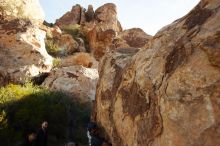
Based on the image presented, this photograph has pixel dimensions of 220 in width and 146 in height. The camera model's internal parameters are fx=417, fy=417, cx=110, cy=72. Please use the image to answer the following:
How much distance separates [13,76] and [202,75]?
49.2 feet

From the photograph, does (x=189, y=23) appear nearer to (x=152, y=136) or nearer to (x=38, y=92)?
(x=152, y=136)

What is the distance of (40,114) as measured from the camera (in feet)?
54.1

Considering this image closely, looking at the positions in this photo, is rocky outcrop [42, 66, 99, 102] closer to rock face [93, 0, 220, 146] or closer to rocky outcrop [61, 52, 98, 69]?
rocky outcrop [61, 52, 98, 69]

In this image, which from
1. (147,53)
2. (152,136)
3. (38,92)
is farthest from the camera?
(38,92)

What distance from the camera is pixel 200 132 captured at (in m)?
7.05

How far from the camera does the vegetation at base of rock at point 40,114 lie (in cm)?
1556

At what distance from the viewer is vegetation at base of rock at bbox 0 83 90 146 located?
15.6 m

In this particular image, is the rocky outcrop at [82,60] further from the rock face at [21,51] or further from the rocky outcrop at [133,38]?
the rocky outcrop at [133,38]

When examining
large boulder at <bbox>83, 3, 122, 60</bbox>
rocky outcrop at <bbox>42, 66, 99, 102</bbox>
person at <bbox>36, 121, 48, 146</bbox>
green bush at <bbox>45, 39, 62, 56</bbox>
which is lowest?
person at <bbox>36, 121, 48, 146</bbox>

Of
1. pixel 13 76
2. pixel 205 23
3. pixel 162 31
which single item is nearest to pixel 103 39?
pixel 13 76

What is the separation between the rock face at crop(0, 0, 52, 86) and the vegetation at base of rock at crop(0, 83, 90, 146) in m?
A: 2.87

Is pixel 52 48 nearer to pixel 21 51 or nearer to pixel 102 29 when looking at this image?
pixel 102 29

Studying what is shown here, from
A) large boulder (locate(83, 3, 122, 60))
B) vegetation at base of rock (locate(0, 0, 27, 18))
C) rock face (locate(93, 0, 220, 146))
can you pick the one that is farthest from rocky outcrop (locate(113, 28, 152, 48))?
vegetation at base of rock (locate(0, 0, 27, 18))

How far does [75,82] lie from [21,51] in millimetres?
4490
